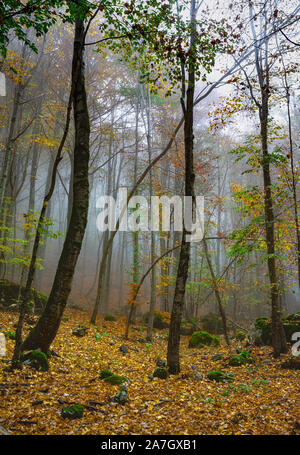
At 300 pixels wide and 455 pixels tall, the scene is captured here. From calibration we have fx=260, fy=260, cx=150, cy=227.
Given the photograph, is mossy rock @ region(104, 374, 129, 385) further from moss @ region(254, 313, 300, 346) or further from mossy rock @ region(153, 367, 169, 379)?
moss @ region(254, 313, 300, 346)

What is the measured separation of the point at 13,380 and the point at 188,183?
209 inches

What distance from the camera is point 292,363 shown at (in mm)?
6750

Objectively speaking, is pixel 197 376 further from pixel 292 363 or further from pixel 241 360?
pixel 292 363

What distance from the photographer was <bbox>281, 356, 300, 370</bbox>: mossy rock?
6656 mm

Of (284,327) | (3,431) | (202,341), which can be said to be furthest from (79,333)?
(284,327)

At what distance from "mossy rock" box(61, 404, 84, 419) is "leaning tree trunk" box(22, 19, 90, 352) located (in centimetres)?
181

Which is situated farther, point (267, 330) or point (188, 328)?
point (188, 328)

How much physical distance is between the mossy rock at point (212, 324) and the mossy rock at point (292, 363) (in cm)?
852

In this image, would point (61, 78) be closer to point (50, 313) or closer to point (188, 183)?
point (188, 183)

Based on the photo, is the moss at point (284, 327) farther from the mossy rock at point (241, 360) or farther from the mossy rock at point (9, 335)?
the mossy rock at point (9, 335)

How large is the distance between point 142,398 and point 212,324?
40.3ft

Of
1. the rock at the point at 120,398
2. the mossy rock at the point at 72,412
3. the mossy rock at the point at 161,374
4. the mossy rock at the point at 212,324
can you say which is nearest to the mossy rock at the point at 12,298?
the mossy rock at the point at 161,374

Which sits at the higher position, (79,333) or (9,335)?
(9,335)
